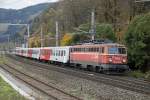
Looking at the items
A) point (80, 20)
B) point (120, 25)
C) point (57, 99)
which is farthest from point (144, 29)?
point (80, 20)

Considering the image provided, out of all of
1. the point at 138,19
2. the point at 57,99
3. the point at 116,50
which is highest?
the point at 138,19

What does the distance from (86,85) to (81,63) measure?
58.5 feet

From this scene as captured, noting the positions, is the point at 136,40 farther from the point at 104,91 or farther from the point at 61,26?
the point at 61,26

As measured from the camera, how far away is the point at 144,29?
40.6 metres

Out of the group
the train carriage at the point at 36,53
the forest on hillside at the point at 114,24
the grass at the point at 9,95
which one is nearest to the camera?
the grass at the point at 9,95

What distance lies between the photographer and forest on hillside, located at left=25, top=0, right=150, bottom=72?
4094 cm

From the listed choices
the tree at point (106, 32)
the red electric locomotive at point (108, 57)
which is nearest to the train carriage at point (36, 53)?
the tree at point (106, 32)

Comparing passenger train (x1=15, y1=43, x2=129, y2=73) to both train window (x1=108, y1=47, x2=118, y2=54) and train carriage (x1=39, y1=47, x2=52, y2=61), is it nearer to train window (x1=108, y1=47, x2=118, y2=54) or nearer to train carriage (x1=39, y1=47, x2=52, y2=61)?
train window (x1=108, y1=47, x2=118, y2=54)

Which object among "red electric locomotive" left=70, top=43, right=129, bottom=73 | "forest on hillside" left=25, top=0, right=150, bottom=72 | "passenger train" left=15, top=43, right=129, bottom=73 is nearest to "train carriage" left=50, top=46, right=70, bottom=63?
"passenger train" left=15, top=43, right=129, bottom=73

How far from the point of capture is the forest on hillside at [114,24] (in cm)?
4094

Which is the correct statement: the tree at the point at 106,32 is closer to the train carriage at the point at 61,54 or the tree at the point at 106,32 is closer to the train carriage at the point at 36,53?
the train carriage at the point at 61,54

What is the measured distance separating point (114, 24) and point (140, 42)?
3164 centimetres

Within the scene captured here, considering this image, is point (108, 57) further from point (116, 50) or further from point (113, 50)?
point (116, 50)

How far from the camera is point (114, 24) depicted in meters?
71.8
